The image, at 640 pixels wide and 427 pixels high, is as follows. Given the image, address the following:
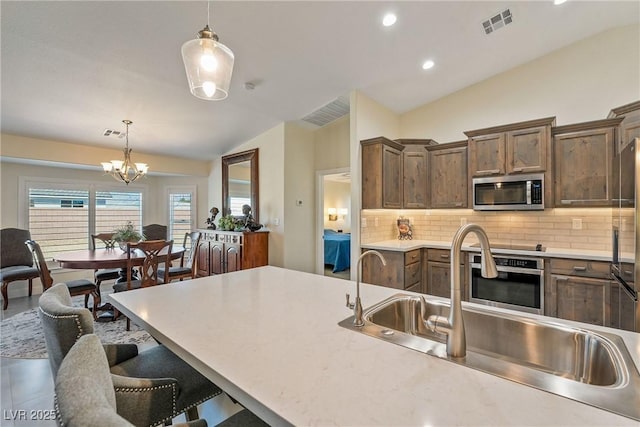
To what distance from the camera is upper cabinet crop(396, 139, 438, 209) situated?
4094 millimetres

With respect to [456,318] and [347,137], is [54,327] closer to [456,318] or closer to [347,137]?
[456,318]

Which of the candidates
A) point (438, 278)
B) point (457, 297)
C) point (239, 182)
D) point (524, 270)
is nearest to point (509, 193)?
point (524, 270)

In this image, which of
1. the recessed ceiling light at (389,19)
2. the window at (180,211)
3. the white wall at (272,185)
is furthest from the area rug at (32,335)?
the recessed ceiling light at (389,19)

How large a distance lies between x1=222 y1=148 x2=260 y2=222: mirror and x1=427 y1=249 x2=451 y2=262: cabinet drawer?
2.89 m

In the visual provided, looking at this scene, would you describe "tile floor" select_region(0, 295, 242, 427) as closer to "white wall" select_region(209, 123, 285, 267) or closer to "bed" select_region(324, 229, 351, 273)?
"white wall" select_region(209, 123, 285, 267)

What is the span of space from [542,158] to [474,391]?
343 centimetres

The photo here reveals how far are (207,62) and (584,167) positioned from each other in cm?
380

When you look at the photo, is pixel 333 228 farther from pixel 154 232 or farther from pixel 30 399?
pixel 30 399

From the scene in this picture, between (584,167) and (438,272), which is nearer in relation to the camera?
(584,167)

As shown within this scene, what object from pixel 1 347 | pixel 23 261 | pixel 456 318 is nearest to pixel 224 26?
pixel 456 318

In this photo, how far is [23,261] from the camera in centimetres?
441

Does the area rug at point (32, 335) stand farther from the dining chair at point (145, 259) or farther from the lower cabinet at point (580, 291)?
the lower cabinet at point (580, 291)

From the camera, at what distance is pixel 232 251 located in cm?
464

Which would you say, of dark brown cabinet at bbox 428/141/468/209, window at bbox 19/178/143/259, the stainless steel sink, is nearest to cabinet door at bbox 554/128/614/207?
dark brown cabinet at bbox 428/141/468/209
